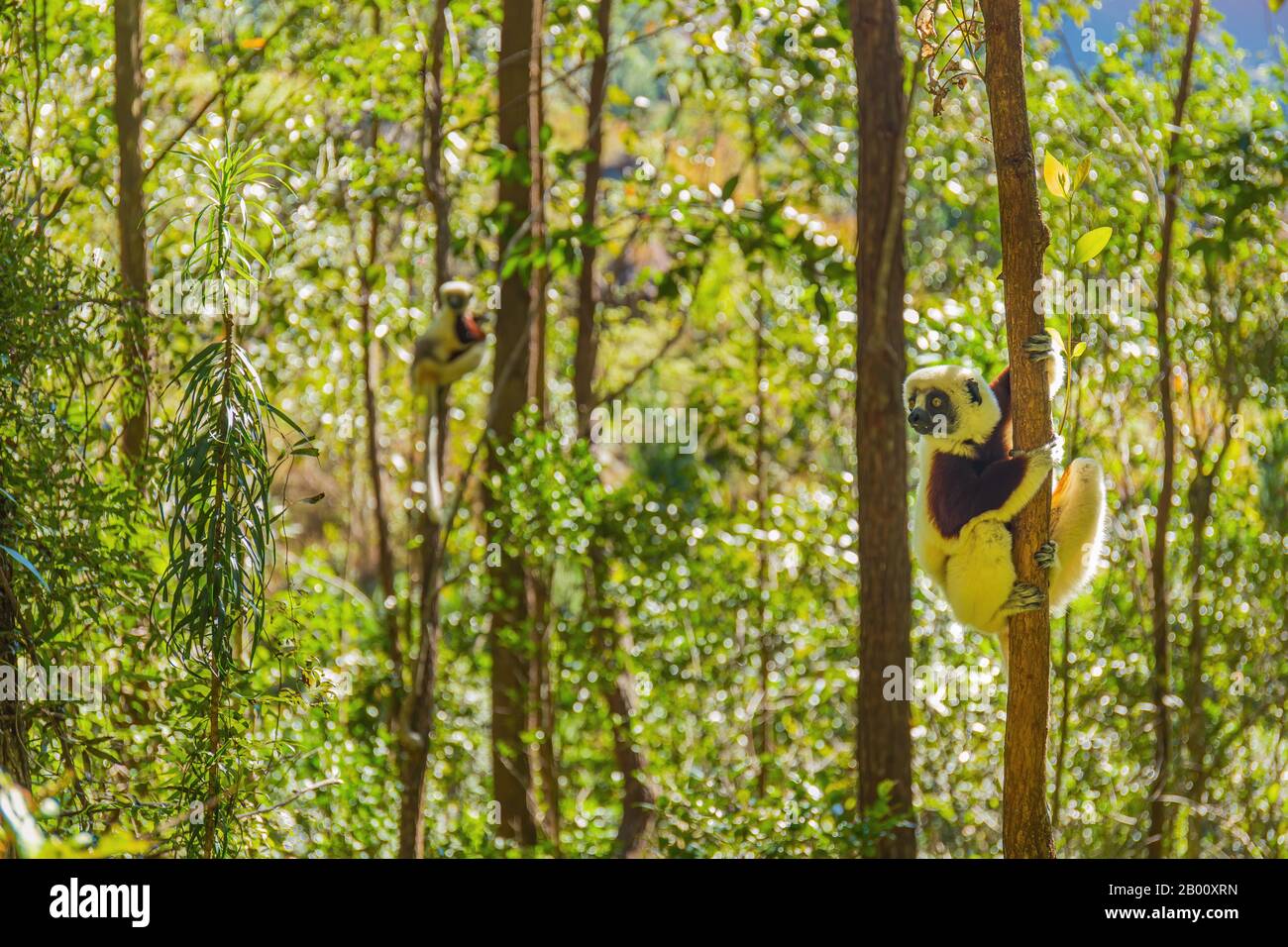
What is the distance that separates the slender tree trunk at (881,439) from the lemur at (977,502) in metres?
1.22

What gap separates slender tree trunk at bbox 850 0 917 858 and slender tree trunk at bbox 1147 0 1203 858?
1152mm

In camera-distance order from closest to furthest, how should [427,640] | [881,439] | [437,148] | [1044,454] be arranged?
1. [1044,454]
2. [427,640]
3. [881,439]
4. [437,148]

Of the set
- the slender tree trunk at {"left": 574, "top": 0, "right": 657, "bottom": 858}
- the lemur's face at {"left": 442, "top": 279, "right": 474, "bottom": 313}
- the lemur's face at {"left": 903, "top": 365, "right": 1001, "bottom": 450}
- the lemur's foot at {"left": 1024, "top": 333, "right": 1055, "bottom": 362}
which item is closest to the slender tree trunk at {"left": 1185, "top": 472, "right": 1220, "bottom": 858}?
the slender tree trunk at {"left": 574, "top": 0, "right": 657, "bottom": 858}

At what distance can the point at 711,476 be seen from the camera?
6.41m

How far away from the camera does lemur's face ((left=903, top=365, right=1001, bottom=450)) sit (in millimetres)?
3076

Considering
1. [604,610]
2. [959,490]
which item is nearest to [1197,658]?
[604,610]

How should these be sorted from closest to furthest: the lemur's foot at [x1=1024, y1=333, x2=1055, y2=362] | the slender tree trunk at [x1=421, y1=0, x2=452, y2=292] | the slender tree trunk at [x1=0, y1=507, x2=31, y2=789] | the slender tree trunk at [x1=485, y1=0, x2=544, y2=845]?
the lemur's foot at [x1=1024, y1=333, x2=1055, y2=362]
the slender tree trunk at [x1=0, y1=507, x2=31, y2=789]
the slender tree trunk at [x1=421, y1=0, x2=452, y2=292]
the slender tree trunk at [x1=485, y1=0, x2=544, y2=845]

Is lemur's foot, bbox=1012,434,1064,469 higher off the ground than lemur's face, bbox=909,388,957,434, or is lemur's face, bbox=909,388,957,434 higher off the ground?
lemur's face, bbox=909,388,957,434

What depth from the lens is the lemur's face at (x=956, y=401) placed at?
3.08 metres

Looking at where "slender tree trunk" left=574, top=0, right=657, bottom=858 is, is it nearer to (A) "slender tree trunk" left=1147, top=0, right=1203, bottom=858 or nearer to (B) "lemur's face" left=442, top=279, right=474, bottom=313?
(B) "lemur's face" left=442, top=279, right=474, bottom=313

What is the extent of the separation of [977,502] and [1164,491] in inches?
91.6

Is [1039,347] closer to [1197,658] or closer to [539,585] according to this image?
[1197,658]

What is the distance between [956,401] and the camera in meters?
3.11
